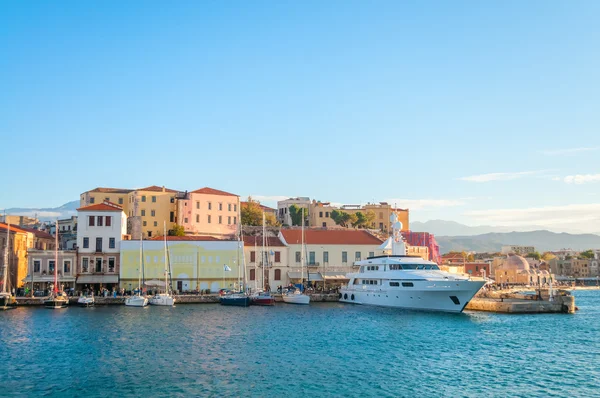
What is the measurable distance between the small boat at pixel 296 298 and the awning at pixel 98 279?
685 inches

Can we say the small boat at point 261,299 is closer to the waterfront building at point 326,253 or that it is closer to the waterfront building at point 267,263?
the waterfront building at point 267,263

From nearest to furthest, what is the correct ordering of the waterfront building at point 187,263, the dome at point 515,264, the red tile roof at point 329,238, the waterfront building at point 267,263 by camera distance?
the waterfront building at point 187,263, the waterfront building at point 267,263, the red tile roof at point 329,238, the dome at point 515,264

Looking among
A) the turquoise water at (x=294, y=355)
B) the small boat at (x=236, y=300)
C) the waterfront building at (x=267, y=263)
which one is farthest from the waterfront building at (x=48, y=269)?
the waterfront building at (x=267, y=263)

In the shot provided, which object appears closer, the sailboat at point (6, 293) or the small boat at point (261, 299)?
the sailboat at point (6, 293)

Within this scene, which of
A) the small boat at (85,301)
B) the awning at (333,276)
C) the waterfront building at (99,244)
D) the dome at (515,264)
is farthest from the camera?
the dome at (515,264)

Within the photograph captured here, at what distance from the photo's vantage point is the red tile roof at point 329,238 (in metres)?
69.5

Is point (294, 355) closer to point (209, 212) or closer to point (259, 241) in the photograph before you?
point (259, 241)

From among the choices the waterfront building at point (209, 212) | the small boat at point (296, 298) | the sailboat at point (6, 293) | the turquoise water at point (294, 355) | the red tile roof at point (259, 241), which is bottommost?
the turquoise water at point (294, 355)

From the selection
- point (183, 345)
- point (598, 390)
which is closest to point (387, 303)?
point (183, 345)

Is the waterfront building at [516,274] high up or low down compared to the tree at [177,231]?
down

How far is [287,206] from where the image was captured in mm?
107125

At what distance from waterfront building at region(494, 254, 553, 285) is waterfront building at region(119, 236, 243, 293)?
82.2 metres

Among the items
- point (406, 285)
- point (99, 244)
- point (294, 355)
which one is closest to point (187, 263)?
point (99, 244)

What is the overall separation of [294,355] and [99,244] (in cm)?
3777
